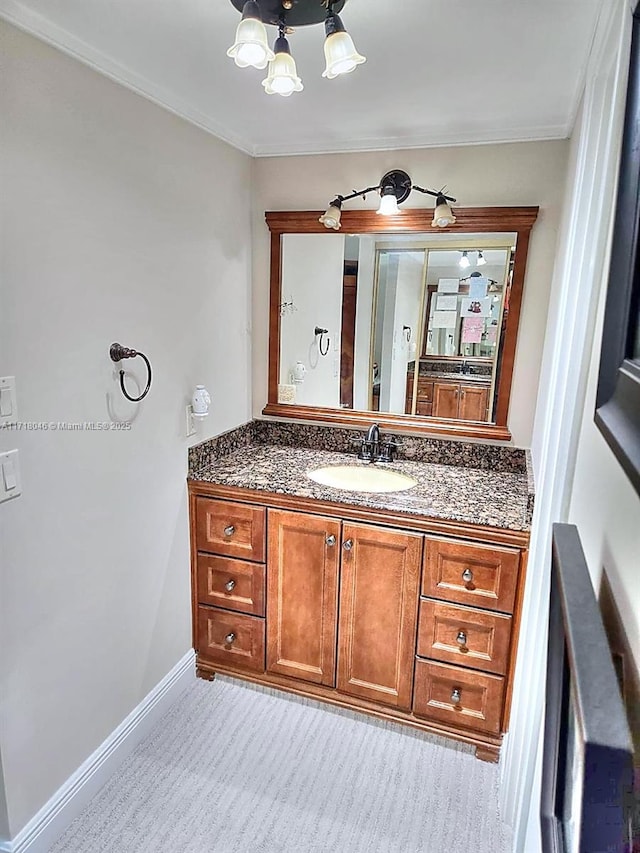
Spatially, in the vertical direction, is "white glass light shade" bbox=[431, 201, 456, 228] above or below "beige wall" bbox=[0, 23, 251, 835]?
above

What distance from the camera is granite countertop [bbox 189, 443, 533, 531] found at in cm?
189

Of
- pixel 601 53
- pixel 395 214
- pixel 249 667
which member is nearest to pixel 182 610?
pixel 249 667

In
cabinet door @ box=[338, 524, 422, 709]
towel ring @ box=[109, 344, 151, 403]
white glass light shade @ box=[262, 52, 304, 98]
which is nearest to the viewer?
white glass light shade @ box=[262, 52, 304, 98]

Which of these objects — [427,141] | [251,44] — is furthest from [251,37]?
[427,141]

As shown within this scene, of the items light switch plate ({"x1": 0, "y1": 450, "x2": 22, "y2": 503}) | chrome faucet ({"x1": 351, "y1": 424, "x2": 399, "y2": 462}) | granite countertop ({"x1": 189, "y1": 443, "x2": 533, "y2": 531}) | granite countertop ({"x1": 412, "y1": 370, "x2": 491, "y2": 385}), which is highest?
granite countertop ({"x1": 412, "y1": 370, "x2": 491, "y2": 385})

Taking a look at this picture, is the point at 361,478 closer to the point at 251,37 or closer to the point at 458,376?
the point at 458,376

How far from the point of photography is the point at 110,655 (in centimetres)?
183

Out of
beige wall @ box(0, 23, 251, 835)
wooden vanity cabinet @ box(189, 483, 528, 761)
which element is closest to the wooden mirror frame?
beige wall @ box(0, 23, 251, 835)

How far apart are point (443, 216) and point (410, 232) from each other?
0.20 metres

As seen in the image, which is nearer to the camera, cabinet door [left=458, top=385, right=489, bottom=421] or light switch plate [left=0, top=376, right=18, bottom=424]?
light switch plate [left=0, top=376, right=18, bottom=424]

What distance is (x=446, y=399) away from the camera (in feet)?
7.81

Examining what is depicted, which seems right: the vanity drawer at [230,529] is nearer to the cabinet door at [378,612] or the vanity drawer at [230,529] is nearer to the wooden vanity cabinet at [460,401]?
the cabinet door at [378,612]

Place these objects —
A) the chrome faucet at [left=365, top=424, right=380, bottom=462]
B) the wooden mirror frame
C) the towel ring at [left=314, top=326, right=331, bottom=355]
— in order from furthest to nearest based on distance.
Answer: the towel ring at [left=314, top=326, right=331, bottom=355], the chrome faucet at [left=365, top=424, right=380, bottom=462], the wooden mirror frame

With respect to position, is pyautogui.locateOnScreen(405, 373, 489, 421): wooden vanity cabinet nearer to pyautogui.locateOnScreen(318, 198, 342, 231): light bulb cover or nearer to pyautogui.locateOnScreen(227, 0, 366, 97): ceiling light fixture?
pyautogui.locateOnScreen(318, 198, 342, 231): light bulb cover
